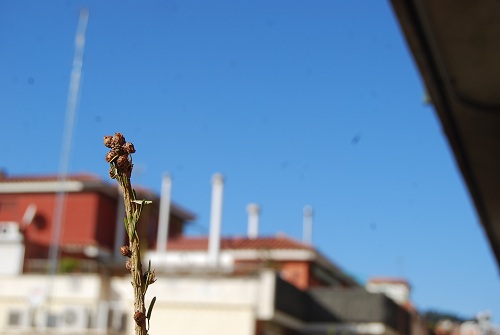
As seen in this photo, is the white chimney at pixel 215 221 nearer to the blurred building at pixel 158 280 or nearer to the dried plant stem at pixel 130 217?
the blurred building at pixel 158 280

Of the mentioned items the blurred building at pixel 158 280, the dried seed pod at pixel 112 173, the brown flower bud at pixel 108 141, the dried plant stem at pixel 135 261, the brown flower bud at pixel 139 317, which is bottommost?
the brown flower bud at pixel 139 317

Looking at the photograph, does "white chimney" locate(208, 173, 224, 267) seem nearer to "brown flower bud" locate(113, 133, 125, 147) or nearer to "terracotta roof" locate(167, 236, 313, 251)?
"terracotta roof" locate(167, 236, 313, 251)

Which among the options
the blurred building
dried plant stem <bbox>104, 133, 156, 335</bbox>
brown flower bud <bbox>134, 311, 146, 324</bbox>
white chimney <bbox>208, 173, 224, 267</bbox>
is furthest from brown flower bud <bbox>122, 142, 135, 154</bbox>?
white chimney <bbox>208, 173, 224, 267</bbox>

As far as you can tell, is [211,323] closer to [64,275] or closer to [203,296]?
[203,296]

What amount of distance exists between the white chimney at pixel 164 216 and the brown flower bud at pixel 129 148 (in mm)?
31966

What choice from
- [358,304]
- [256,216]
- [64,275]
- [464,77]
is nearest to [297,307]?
[358,304]

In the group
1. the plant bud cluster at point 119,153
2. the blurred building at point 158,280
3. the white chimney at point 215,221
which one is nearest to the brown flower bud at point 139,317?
the plant bud cluster at point 119,153

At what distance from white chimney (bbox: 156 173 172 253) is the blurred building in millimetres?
51

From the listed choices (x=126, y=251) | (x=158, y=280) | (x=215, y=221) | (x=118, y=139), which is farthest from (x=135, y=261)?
(x=215, y=221)

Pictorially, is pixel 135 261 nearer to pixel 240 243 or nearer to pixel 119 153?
pixel 119 153

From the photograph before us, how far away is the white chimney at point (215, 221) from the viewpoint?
30.8 m

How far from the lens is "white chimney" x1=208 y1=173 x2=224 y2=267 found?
30837 millimetres

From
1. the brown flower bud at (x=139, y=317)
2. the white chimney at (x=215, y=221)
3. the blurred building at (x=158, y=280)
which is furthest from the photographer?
the white chimney at (x=215, y=221)

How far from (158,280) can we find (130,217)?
83.2 ft
